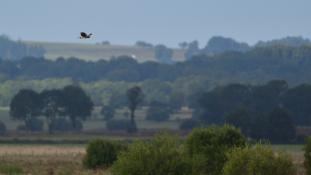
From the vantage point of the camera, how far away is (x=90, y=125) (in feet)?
643

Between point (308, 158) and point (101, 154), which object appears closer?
point (308, 158)

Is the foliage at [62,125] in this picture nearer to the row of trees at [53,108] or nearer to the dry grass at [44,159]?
the row of trees at [53,108]

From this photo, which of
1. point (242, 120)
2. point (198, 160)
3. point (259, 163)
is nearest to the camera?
point (259, 163)

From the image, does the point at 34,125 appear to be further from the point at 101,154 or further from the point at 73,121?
the point at 101,154

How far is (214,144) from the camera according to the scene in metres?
75.4


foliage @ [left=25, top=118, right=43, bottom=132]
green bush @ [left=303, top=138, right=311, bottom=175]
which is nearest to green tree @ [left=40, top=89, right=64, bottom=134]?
foliage @ [left=25, top=118, right=43, bottom=132]

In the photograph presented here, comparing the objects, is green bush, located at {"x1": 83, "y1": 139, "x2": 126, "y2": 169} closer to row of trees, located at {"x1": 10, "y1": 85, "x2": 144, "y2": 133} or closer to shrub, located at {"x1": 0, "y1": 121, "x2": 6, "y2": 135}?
shrub, located at {"x1": 0, "y1": 121, "x2": 6, "y2": 135}

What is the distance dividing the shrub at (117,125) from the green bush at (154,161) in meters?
120

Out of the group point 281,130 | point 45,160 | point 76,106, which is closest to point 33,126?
point 76,106

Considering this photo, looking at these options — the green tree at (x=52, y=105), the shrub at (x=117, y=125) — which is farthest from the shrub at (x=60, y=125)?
the shrub at (x=117, y=125)

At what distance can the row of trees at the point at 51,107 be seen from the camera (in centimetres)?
18925

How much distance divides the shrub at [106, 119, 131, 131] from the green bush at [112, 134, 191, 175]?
120176 mm

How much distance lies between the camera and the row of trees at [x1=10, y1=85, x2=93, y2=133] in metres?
189

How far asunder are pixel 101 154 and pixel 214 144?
16833mm
